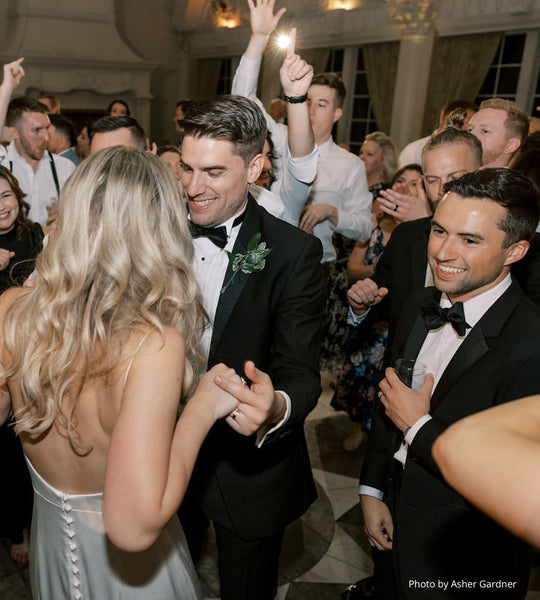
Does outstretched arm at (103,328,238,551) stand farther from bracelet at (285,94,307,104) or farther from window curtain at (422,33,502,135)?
window curtain at (422,33,502,135)

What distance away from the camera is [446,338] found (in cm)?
160

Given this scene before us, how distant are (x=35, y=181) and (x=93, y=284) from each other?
2967 millimetres

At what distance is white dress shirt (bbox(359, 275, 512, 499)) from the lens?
154cm

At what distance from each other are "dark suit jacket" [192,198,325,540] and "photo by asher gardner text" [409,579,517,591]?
0.45m

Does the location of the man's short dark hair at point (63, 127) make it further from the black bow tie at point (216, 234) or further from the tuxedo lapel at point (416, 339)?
the tuxedo lapel at point (416, 339)

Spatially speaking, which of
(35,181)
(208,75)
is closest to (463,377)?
(35,181)

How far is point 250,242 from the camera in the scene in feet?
5.42

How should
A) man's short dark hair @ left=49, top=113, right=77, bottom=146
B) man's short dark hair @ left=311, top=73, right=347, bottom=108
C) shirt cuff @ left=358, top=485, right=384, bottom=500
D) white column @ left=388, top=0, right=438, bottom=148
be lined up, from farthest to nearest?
1. white column @ left=388, top=0, right=438, bottom=148
2. man's short dark hair @ left=49, top=113, right=77, bottom=146
3. man's short dark hair @ left=311, top=73, right=347, bottom=108
4. shirt cuff @ left=358, top=485, right=384, bottom=500

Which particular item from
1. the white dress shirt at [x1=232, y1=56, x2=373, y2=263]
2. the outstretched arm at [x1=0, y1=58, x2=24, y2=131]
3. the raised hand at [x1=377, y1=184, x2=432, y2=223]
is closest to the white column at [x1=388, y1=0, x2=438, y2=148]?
the white dress shirt at [x1=232, y1=56, x2=373, y2=263]

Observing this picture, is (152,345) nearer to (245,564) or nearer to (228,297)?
(228,297)

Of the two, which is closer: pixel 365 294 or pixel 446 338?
pixel 446 338

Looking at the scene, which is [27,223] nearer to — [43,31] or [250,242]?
[250,242]

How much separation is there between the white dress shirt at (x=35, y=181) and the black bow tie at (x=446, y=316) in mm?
2920

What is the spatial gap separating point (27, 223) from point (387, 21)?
7.70 meters
